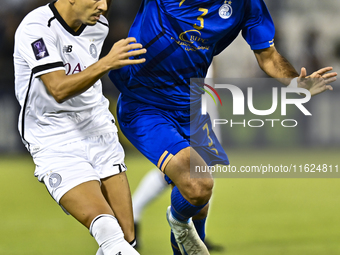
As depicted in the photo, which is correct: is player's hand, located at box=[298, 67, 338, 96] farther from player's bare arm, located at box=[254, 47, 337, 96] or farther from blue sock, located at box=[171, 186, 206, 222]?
blue sock, located at box=[171, 186, 206, 222]

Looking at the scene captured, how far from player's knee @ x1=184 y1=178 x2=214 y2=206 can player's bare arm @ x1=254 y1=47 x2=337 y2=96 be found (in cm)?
98

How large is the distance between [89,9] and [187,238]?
1677 millimetres

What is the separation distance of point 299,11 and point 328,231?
6898mm

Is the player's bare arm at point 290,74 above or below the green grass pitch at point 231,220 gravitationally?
above

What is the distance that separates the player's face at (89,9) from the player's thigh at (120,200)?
99 centimetres

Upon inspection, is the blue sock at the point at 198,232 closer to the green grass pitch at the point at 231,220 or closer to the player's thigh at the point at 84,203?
the green grass pitch at the point at 231,220

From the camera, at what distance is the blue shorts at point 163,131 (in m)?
3.14

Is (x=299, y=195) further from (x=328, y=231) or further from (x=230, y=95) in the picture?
(x=230, y=95)

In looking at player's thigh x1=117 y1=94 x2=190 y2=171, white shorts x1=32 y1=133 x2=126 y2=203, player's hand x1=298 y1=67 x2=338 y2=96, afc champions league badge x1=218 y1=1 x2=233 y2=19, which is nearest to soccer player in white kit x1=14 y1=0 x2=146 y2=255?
white shorts x1=32 y1=133 x2=126 y2=203

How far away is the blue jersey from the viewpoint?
3.31 m

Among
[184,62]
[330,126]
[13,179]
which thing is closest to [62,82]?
[184,62]

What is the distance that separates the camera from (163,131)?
3207mm

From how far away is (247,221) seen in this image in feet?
16.1

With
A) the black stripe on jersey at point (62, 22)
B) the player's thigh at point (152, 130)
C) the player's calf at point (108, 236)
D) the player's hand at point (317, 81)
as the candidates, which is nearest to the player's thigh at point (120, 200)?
the player's thigh at point (152, 130)
